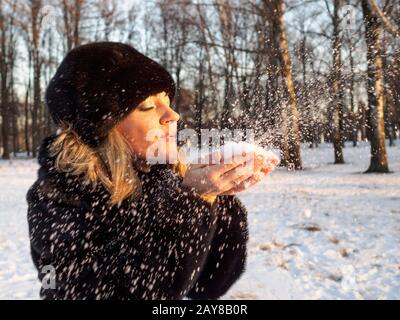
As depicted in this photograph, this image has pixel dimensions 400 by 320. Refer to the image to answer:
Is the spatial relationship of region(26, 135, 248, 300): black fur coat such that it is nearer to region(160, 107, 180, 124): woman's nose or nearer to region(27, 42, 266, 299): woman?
region(27, 42, 266, 299): woman

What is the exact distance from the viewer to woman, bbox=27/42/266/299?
1.44 m

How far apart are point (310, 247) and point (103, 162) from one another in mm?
4736

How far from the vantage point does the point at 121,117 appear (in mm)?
1658

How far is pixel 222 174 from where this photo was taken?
1457 millimetres

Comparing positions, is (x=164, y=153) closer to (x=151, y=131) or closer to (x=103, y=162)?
(x=151, y=131)

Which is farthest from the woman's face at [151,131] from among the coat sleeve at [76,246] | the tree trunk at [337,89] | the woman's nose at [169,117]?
the tree trunk at [337,89]

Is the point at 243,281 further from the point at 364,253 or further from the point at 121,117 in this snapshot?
the point at 121,117

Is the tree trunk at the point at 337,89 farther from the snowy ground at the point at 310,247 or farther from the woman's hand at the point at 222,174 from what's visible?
the woman's hand at the point at 222,174

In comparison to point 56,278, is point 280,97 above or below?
above

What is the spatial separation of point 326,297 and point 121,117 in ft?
11.1

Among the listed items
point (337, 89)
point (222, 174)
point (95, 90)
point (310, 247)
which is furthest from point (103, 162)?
point (310, 247)
